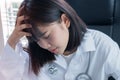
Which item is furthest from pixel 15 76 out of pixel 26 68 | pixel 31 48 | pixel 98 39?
pixel 98 39

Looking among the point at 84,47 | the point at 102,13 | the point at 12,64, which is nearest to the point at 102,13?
the point at 102,13

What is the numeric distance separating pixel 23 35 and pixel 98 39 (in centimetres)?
36

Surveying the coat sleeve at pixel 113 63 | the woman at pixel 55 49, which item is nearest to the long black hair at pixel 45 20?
the woman at pixel 55 49

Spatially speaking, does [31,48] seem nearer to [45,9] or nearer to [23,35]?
[23,35]

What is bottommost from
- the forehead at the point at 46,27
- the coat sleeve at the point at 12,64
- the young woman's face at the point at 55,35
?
the coat sleeve at the point at 12,64

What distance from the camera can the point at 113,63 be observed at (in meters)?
1.04

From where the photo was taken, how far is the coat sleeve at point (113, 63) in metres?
1.03

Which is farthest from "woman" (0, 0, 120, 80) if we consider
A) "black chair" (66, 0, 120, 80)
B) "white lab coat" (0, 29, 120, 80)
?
"black chair" (66, 0, 120, 80)

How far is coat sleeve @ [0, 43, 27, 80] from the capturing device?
114 centimetres

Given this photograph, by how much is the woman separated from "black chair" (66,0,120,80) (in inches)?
6.9

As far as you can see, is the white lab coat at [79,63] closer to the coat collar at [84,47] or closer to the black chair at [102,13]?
the coat collar at [84,47]

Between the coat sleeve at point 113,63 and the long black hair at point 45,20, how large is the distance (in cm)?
16

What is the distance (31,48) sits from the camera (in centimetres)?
112

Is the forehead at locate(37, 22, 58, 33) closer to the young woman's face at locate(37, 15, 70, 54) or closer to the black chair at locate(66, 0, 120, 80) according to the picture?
the young woman's face at locate(37, 15, 70, 54)
